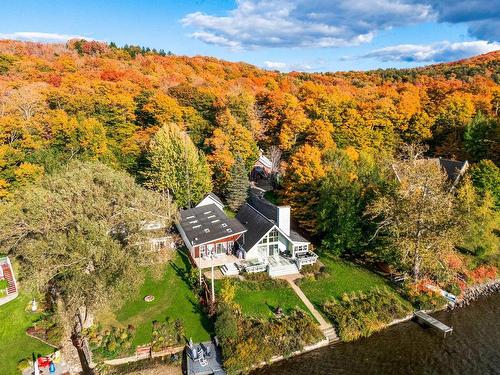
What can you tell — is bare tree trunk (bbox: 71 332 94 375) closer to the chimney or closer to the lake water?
the lake water

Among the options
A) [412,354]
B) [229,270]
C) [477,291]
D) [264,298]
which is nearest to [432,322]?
[412,354]

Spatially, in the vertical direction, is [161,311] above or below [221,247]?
below

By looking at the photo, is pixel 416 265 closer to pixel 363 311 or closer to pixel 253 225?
pixel 363 311

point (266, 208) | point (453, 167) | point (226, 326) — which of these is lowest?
point (226, 326)

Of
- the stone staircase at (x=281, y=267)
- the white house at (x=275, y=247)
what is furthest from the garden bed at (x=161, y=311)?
the stone staircase at (x=281, y=267)

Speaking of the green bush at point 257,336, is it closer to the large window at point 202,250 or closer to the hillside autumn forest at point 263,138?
the large window at point 202,250

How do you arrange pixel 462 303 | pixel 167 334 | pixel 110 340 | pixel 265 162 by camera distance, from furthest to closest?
1. pixel 265 162
2. pixel 462 303
3. pixel 167 334
4. pixel 110 340
